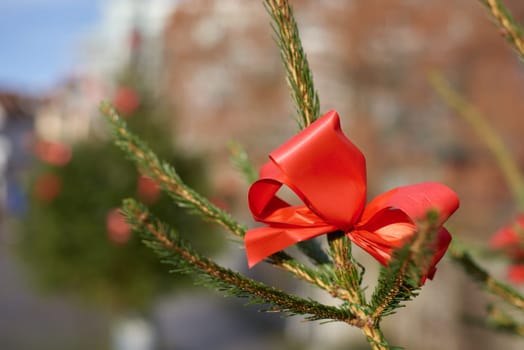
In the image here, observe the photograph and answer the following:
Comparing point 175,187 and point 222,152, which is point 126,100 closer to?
point 175,187

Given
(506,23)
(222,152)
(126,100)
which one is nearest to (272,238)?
(506,23)

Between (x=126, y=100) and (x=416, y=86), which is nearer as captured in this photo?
(x=126, y=100)

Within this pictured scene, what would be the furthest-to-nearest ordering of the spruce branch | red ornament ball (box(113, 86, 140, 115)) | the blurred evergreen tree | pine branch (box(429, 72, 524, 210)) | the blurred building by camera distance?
the blurred building < red ornament ball (box(113, 86, 140, 115)) < the blurred evergreen tree < pine branch (box(429, 72, 524, 210)) < the spruce branch

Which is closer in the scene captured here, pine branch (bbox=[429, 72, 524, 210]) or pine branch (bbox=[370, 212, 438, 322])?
pine branch (bbox=[370, 212, 438, 322])

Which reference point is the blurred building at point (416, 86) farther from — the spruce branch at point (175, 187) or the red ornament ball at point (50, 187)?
the spruce branch at point (175, 187)

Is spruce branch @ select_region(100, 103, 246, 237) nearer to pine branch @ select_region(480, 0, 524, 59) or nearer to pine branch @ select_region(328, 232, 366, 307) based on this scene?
pine branch @ select_region(328, 232, 366, 307)

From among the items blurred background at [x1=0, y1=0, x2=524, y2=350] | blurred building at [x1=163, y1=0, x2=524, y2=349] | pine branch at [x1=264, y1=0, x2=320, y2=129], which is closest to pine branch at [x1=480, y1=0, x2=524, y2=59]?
pine branch at [x1=264, y1=0, x2=320, y2=129]

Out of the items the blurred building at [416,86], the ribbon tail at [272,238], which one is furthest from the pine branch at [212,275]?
the blurred building at [416,86]
